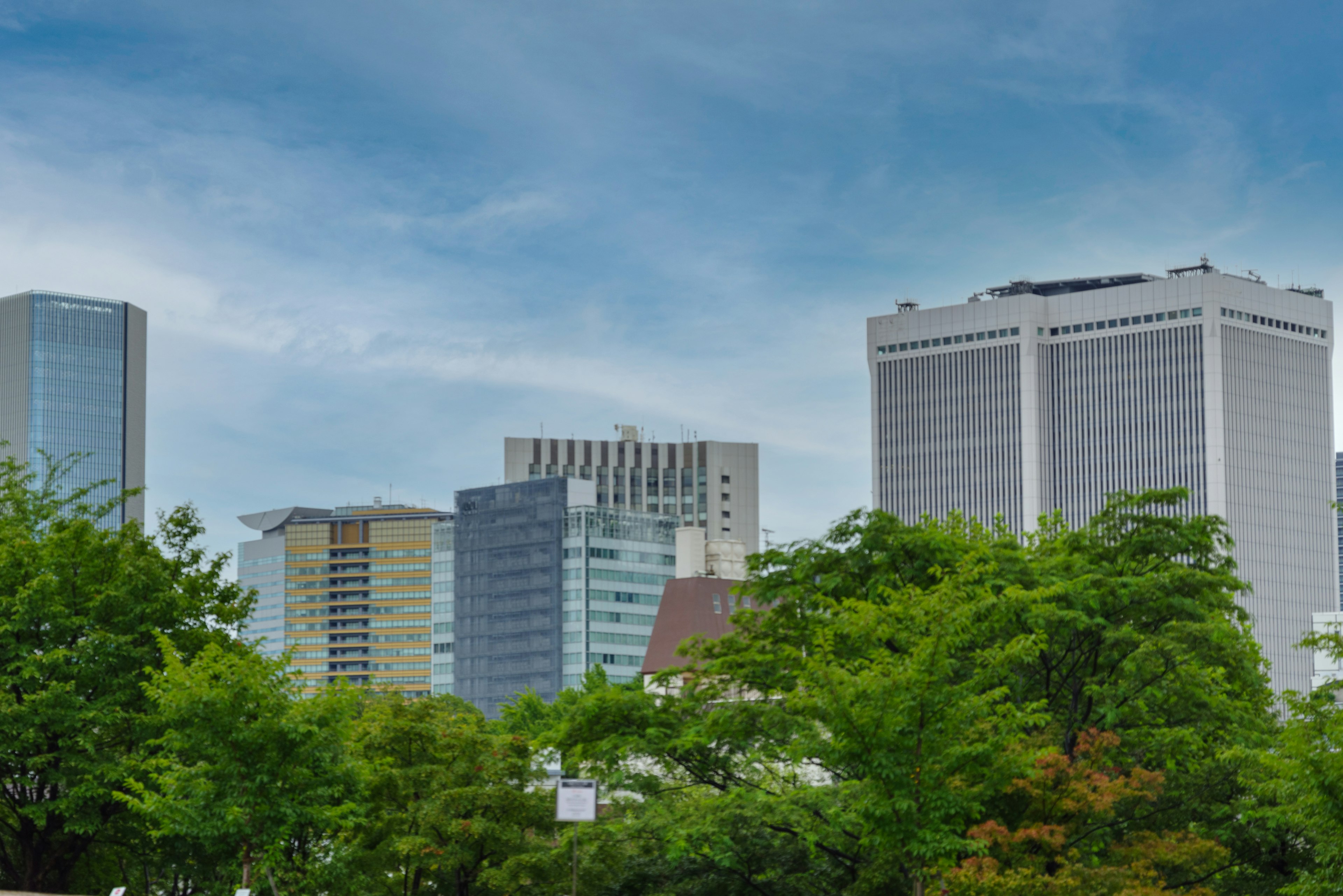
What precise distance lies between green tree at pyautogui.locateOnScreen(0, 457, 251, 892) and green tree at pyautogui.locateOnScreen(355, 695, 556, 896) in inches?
232

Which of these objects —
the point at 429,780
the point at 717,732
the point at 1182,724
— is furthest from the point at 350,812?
the point at 1182,724

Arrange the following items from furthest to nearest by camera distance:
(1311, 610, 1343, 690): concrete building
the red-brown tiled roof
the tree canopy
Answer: the red-brown tiled roof
(1311, 610, 1343, 690): concrete building
the tree canopy

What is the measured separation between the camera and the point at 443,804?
46000 mm

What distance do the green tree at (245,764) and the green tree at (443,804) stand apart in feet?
13.1

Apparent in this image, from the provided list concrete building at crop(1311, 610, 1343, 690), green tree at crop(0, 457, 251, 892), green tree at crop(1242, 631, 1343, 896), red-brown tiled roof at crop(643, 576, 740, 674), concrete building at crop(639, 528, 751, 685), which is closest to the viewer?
green tree at crop(1242, 631, 1343, 896)

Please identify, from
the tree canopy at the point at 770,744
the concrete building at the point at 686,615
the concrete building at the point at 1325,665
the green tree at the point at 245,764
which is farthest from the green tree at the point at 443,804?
the concrete building at the point at 686,615

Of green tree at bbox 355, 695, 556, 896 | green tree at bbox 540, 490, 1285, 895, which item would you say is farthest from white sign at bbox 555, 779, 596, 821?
green tree at bbox 355, 695, 556, 896

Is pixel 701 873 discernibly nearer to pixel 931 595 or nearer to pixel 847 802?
pixel 847 802

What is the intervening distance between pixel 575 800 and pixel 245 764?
11.2 metres

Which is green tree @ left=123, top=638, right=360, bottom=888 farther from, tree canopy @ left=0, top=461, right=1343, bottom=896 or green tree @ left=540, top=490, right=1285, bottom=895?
green tree @ left=540, top=490, right=1285, bottom=895

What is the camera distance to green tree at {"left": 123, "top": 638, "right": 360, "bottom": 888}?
127 ft

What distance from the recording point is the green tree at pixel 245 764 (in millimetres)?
38688

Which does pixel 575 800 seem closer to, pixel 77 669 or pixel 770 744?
pixel 770 744

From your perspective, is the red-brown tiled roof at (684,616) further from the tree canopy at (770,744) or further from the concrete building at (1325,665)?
the tree canopy at (770,744)
